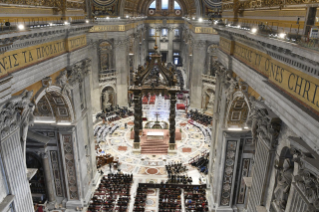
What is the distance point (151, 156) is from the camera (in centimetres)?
2175

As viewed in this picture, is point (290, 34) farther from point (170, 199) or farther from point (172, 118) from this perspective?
point (172, 118)

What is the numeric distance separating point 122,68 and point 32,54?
2021 centimetres

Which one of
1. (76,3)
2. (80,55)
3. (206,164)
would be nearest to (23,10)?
(80,55)

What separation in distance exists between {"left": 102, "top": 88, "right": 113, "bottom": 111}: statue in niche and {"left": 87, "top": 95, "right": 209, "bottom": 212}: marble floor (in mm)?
3040

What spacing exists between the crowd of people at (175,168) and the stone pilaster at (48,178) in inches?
312

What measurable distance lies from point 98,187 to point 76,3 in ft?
37.7

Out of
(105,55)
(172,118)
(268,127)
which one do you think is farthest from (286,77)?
(105,55)

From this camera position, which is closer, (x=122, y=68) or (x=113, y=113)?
(x=113, y=113)

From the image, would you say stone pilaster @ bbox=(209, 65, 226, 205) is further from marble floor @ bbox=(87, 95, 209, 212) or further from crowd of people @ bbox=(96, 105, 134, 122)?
crowd of people @ bbox=(96, 105, 134, 122)

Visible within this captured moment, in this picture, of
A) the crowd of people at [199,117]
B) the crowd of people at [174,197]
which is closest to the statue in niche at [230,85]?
the crowd of people at [174,197]

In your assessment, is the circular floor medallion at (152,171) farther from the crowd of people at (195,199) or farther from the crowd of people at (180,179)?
the crowd of people at (195,199)

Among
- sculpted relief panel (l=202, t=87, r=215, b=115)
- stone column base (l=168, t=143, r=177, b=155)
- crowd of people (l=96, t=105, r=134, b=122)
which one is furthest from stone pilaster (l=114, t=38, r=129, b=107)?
stone column base (l=168, t=143, r=177, b=155)

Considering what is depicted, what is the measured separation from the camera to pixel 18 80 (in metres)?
8.65

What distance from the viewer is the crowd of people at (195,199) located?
605 inches
